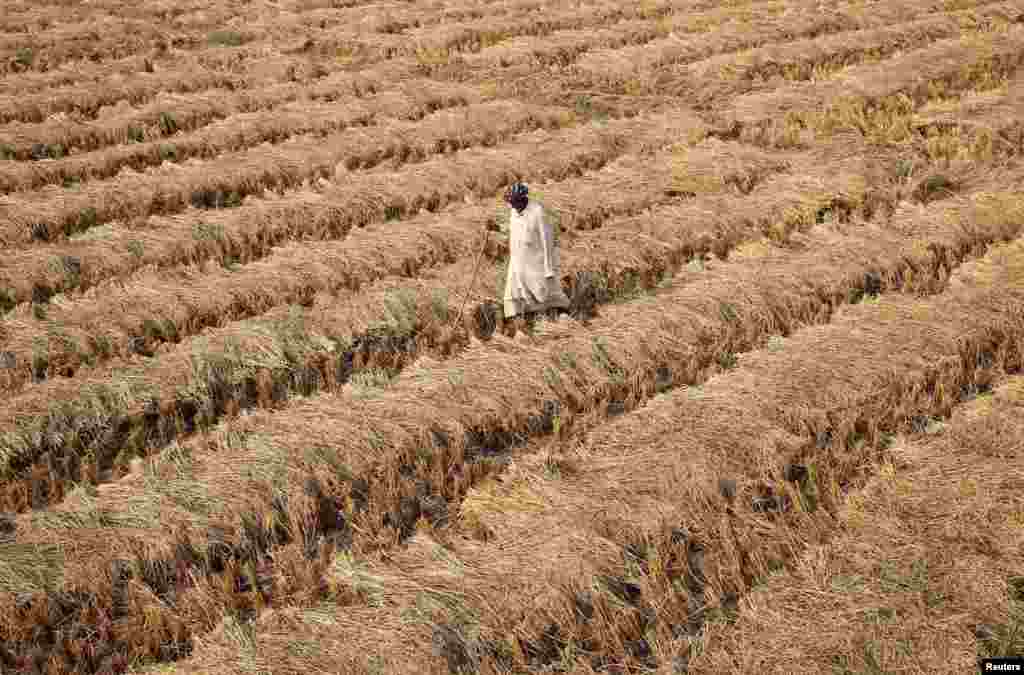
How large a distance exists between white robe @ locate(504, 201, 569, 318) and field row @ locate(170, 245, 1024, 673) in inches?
58.8

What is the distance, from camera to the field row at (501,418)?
465 cm

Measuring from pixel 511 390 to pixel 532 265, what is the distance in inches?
46.7

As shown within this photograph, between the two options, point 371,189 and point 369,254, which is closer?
point 369,254

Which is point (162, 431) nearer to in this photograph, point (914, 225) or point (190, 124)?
point (914, 225)

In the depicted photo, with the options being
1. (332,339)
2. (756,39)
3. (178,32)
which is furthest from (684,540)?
(178,32)

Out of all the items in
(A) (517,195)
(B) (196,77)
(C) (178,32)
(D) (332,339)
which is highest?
(C) (178,32)

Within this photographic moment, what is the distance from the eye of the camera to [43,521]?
188 inches

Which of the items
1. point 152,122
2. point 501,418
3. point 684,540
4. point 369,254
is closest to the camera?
point 684,540

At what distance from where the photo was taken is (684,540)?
4.54m

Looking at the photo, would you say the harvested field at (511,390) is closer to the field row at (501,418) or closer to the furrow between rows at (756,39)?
the field row at (501,418)

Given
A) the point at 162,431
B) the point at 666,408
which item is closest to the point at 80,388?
the point at 162,431

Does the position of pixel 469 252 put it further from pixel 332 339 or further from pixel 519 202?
pixel 332 339

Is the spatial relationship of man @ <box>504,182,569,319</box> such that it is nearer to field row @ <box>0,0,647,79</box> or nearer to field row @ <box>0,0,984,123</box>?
field row @ <box>0,0,984,123</box>

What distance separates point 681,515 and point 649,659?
0.88 metres
